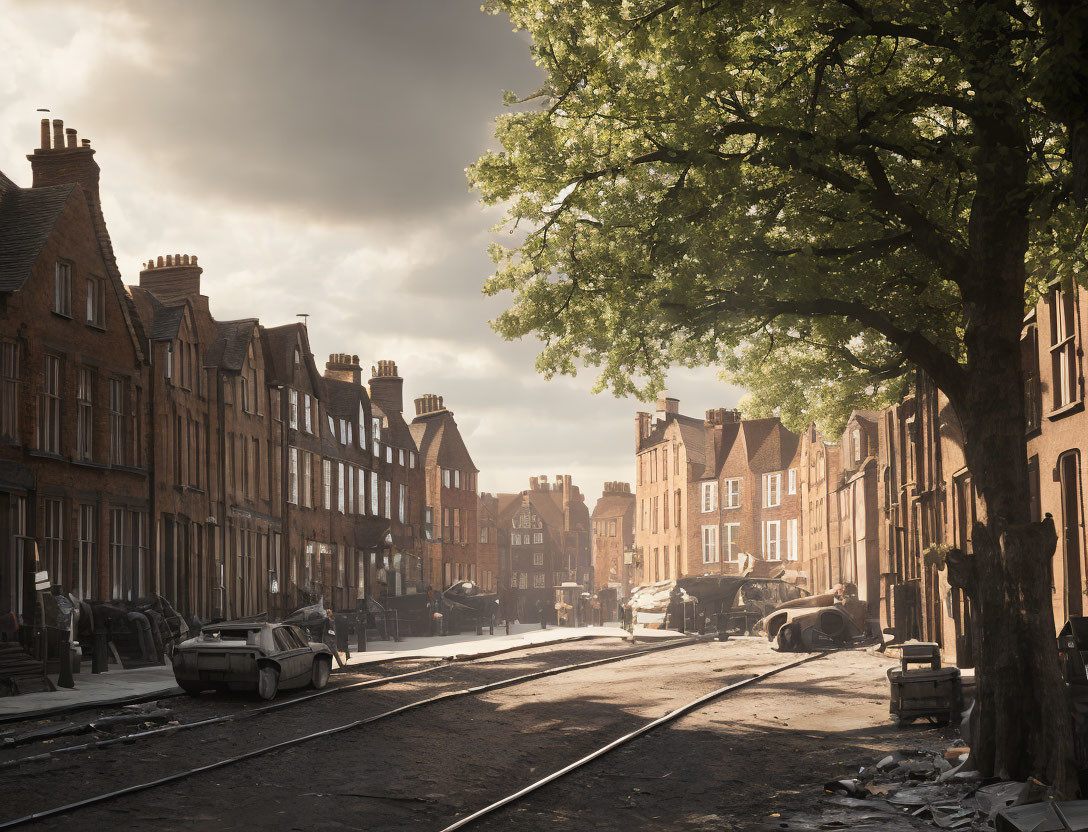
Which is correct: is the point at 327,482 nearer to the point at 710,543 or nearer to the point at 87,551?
the point at 87,551

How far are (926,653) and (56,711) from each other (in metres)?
12.3

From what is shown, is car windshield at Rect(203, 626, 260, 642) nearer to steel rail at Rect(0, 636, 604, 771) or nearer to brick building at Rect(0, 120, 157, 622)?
steel rail at Rect(0, 636, 604, 771)

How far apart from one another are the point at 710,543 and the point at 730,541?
7.26ft

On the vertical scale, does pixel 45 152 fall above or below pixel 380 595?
above

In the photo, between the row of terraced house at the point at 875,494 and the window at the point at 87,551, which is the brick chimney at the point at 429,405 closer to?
the row of terraced house at the point at 875,494

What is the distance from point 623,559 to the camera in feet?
365

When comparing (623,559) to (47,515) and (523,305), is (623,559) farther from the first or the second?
(523,305)

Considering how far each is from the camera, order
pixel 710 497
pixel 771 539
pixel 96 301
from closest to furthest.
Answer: pixel 96 301 → pixel 771 539 → pixel 710 497

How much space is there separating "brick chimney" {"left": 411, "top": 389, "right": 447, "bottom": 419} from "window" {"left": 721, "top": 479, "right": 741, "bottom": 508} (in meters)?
19.0

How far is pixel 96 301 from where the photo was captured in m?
29.1

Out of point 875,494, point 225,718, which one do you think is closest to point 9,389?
point 225,718

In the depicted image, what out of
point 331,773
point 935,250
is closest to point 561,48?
point 935,250

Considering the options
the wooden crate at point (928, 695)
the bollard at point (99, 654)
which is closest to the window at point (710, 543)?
the bollard at point (99, 654)

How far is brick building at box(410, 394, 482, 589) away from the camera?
71.4 metres
